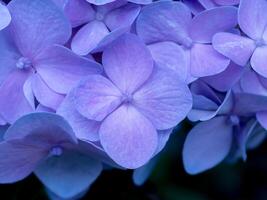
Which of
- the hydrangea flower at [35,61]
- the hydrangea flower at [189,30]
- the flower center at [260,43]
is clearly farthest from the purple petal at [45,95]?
the flower center at [260,43]

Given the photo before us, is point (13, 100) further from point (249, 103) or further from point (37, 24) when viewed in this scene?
point (249, 103)

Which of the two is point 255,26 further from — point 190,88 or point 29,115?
point 29,115

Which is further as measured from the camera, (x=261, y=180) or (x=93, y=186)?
(x=261, y=180)

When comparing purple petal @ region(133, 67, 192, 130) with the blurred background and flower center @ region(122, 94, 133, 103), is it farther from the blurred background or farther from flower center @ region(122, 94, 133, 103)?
the blurred background

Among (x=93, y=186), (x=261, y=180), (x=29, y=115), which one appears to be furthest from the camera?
(x=261, y=180)

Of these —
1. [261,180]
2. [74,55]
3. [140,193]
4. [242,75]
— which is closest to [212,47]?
[242,75]

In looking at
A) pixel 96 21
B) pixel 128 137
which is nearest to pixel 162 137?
pixel 128 137
